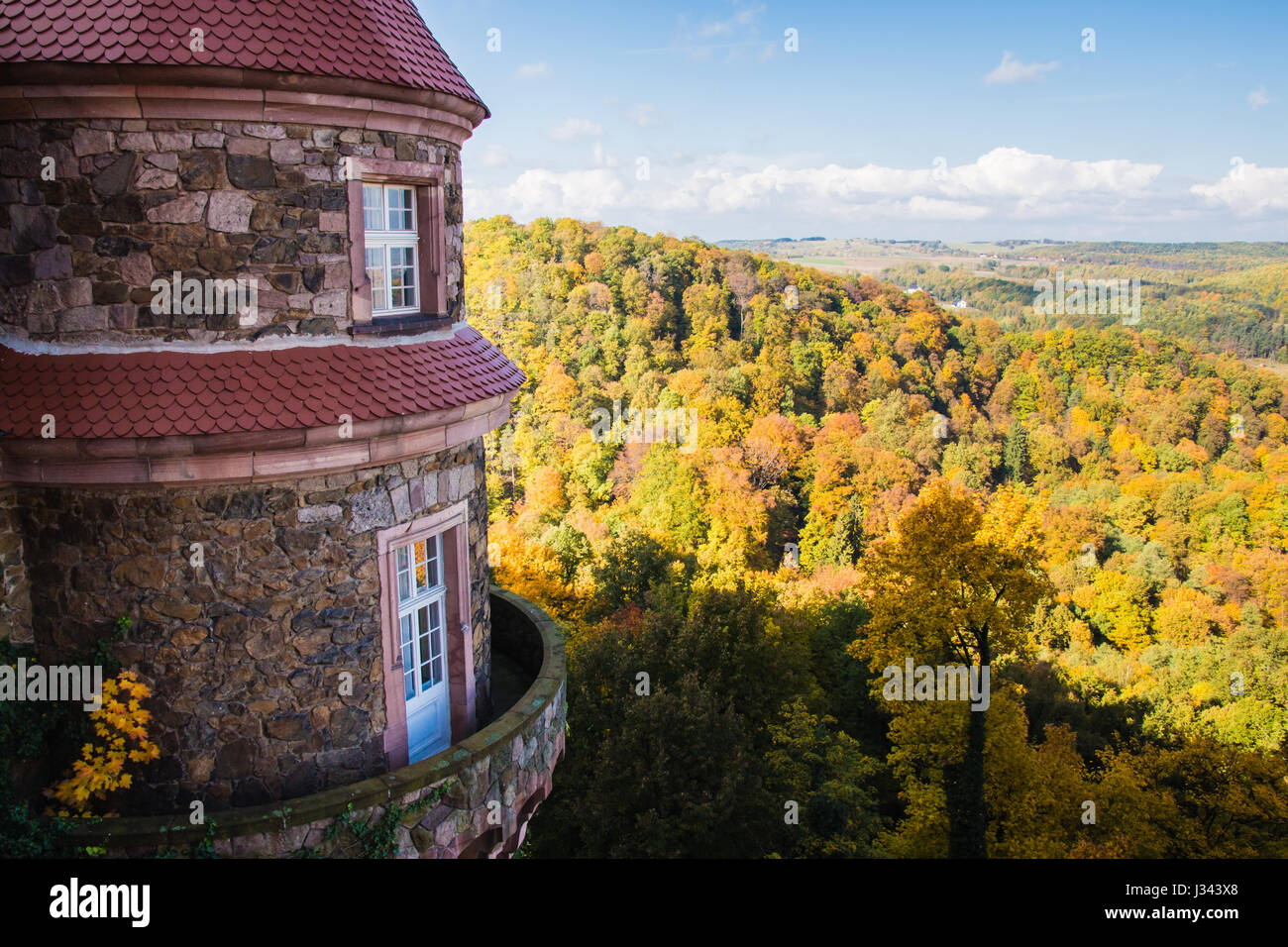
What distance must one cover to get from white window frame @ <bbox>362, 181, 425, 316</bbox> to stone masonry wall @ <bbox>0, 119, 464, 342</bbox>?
0.81m

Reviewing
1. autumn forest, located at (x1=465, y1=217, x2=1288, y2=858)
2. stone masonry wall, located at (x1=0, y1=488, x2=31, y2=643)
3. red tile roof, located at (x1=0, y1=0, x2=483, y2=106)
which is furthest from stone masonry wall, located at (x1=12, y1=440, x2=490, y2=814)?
autumn forest, located at (x1=465, y1=217, x2=1288, y2=858)

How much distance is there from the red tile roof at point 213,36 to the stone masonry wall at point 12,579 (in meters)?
3.23

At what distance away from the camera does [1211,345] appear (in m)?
93.6

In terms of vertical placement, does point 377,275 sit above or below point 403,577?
above

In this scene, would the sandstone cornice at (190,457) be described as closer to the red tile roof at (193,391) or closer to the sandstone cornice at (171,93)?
the red tile roof at (193,391)

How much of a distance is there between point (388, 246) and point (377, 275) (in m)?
0.29

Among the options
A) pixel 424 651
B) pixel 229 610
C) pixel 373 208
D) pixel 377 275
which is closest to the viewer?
pixel 229 610

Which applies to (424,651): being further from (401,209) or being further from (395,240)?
(401,209)

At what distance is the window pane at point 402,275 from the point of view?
311 inches

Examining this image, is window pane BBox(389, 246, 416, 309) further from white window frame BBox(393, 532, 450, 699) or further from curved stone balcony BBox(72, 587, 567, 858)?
curved stone balcony BBox(72, 587, 567, 858)

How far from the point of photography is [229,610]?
6762mm

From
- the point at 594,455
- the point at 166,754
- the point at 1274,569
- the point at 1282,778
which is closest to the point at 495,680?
the point at 166,754

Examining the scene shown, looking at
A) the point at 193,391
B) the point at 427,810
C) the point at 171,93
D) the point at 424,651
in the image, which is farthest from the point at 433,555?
the point at 171,93
